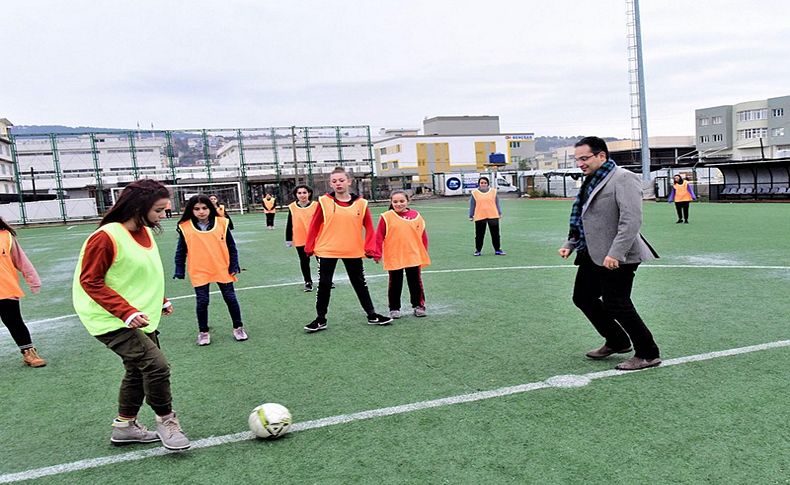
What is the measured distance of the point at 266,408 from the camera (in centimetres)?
409

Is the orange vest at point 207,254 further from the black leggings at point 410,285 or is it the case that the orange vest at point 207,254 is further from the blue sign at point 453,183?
the blue sign at point 453,183

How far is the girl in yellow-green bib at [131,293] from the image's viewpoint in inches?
145

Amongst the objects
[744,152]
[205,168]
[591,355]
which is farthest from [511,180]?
[591,355]

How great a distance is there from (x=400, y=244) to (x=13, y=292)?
165 inches

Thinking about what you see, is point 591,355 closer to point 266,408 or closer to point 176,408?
point 266,408

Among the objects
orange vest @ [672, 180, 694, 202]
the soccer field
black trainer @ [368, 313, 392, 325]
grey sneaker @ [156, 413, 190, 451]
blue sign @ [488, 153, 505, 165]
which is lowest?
the soccer field

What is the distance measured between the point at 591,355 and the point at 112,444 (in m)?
3.95

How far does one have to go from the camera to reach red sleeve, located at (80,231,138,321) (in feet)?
12.1

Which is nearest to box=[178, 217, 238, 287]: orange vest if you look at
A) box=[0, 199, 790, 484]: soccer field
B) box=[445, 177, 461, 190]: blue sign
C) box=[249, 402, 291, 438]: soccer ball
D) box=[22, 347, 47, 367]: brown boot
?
box=[0, 199, 790, 484]: soccer field

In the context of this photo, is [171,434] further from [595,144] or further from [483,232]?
[483,232]

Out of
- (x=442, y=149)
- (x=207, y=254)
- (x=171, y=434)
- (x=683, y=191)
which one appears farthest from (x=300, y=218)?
(x=442, y=149)

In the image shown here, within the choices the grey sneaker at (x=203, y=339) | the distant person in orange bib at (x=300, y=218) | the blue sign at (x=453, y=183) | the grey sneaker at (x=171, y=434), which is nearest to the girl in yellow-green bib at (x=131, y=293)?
the grey sneaker at (x=171, y=434)

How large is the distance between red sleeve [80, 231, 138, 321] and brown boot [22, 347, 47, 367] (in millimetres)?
3160

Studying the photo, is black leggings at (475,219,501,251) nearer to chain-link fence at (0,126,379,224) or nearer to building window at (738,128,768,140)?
chain-link fence at (0,126,379,224)
